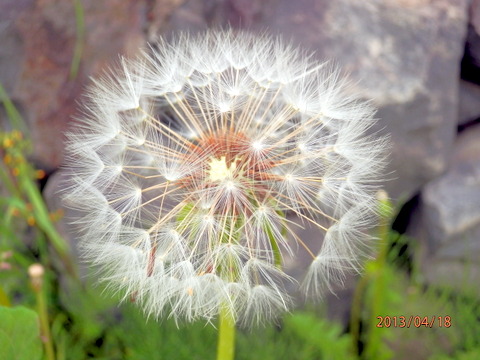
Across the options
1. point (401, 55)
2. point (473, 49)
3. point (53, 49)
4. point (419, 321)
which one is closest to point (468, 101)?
point (473, 49)

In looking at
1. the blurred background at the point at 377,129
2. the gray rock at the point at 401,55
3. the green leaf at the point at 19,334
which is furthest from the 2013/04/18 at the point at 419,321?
the green leaf at the point at 19,334

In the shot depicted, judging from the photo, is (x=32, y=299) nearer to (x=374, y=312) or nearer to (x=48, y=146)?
(x=48, y=146)

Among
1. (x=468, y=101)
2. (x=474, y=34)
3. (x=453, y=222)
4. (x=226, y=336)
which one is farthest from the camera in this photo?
(x=468, y=101)

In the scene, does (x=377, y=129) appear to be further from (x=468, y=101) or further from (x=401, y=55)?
(x=468, y=101)

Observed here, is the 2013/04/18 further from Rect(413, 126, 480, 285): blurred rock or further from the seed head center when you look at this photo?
the seed head center

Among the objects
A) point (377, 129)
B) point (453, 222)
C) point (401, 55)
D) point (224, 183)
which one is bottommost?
point (224, 183)

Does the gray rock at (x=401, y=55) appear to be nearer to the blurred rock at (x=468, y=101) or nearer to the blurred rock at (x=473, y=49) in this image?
the blurred rock at (x=473, y=49)
